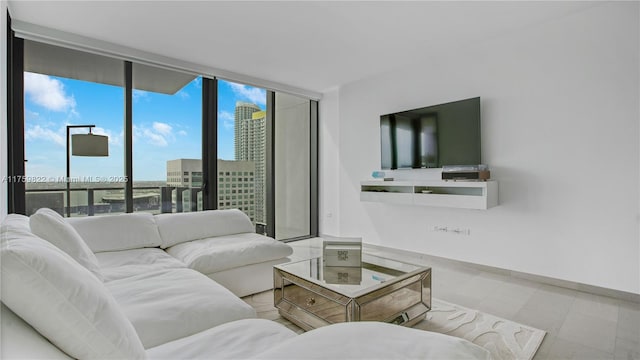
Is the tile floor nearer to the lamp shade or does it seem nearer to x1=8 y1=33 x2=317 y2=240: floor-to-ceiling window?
x1=8 y1=33 x2=317 y2=240: floor-to-ceiling window

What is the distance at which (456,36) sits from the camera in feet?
10.5

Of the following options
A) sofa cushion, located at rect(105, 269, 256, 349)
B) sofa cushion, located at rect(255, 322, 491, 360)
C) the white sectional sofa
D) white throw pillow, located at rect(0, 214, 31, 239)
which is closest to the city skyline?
the white sectional sofa

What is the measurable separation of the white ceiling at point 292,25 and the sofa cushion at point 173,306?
2.12 metres

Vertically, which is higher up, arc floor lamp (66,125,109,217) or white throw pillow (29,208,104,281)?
arc floor lamp (66,125,109,217)

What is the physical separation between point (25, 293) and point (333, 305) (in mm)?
1423

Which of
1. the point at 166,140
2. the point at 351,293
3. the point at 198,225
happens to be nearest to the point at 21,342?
the point at 351,293

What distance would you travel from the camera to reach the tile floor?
186cm

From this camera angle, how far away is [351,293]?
5.78ft

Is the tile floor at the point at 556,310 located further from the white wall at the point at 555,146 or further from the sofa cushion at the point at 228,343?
the sofa cushion at the point at 228,343

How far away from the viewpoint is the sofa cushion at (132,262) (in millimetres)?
2008

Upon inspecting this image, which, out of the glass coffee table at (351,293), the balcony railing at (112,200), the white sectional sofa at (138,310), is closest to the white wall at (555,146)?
the glass coffee table at (351,293)

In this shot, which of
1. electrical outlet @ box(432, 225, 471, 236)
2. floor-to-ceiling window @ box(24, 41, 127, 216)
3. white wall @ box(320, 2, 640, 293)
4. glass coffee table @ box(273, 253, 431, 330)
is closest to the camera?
glass coffee table @ box(273, 253, 431, 330)

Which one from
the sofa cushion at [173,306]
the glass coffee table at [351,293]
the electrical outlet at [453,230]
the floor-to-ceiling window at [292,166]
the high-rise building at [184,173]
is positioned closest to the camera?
the sofa cushion at [173,306]

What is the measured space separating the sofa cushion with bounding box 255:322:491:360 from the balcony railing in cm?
334
